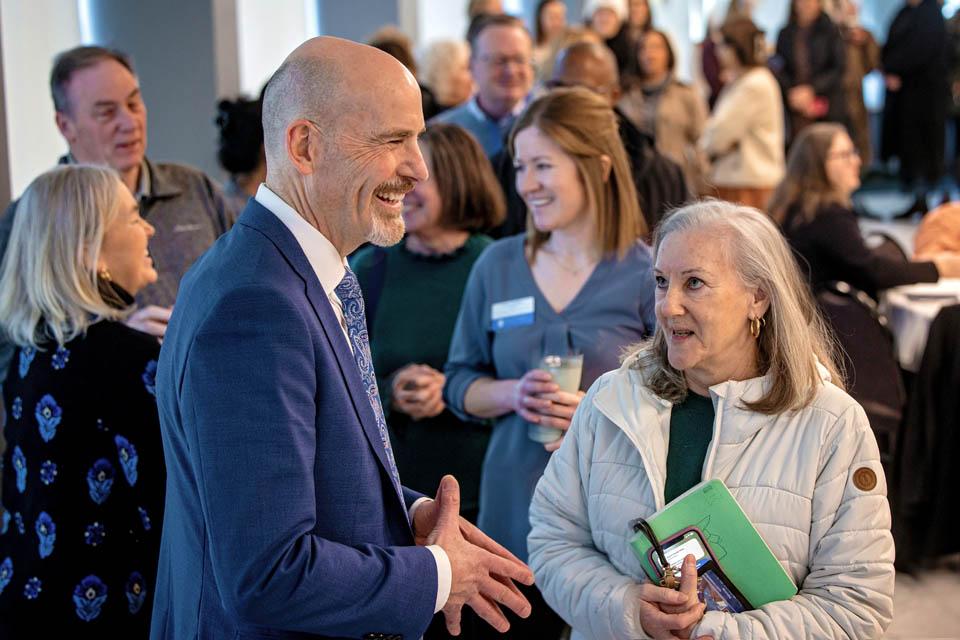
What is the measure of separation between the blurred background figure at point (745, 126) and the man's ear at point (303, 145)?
5.42 metres

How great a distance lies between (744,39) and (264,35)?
9.69 feet

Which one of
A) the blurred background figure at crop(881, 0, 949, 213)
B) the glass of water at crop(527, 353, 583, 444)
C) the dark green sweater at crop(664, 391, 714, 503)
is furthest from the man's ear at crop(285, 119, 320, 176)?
the blurred background figure at crop(881, 0, 949, 213)

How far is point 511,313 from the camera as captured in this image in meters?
2.61

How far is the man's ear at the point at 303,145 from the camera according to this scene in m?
1.48

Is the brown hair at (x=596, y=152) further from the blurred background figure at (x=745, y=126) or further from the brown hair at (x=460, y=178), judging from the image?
the blurred background figure at (x=745, y=126)

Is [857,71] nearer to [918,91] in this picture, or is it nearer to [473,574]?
[918,91]

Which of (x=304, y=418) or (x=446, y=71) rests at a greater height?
(x=446, y=71)

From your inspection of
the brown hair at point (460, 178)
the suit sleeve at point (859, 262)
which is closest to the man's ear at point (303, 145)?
→ the brown hair at point (460, 178)

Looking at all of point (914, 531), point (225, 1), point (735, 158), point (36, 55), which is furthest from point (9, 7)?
point (735, 158)

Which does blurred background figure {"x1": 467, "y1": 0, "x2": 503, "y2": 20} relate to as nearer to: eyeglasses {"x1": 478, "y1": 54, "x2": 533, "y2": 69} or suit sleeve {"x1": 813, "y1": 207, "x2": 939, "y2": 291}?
eyeglasses {"x1": 478, "y1": 54, "x2": 533, "y2": 69}

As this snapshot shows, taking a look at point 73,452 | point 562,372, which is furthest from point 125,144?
point 562,372

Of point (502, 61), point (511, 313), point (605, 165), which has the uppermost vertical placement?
point (502, 61)

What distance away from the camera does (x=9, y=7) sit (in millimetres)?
3631

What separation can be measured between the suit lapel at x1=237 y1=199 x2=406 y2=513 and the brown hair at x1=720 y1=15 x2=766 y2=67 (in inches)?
226
